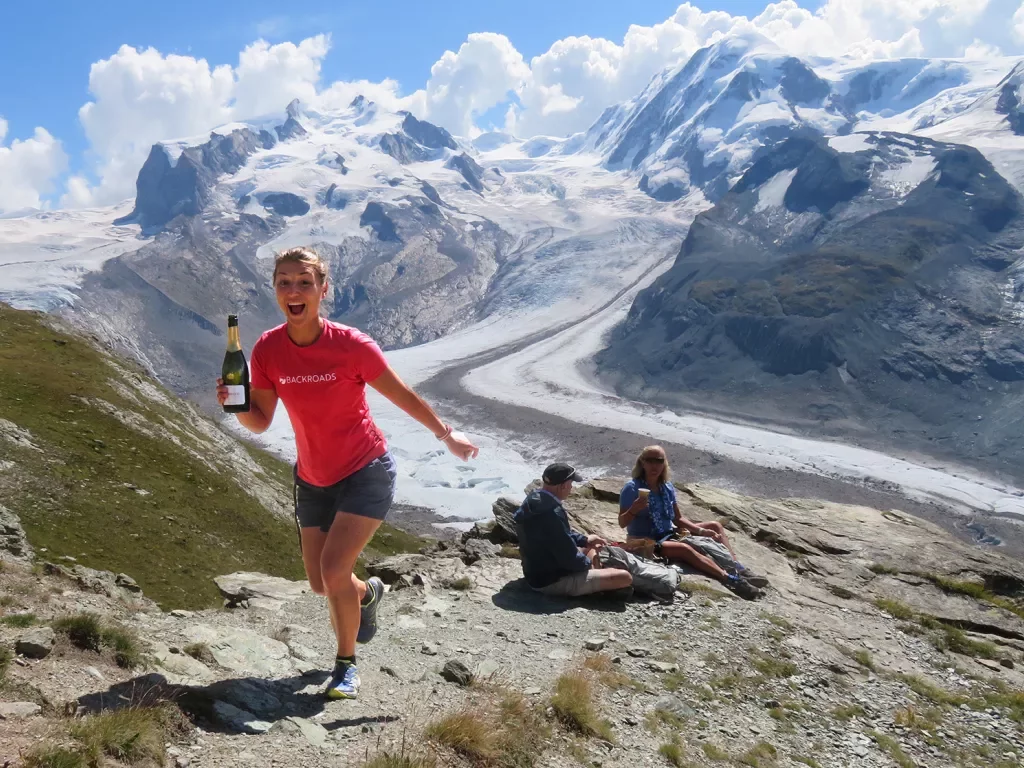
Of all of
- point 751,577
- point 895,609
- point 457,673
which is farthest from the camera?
point 895,609

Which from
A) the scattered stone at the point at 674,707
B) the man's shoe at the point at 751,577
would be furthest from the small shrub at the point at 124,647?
the man's shoe at the point at 751,577

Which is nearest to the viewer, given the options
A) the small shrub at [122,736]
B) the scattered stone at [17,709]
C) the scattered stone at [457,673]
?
the small shrub at [122,736]

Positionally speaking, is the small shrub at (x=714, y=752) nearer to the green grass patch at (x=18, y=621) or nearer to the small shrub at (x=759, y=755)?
the small shrub at (x=759, y=755)

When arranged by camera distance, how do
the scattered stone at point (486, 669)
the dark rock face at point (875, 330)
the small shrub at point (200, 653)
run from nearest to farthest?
the small shrub at point (200, 653) → the scattered stone at point (486, 669) → the dark rock face at point (875, 330)

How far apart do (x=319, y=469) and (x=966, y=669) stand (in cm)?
1142

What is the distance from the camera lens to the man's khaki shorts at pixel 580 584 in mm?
10789

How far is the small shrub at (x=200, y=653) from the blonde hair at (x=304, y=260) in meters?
3.74

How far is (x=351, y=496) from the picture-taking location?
587 cm

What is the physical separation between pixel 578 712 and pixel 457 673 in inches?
51.6

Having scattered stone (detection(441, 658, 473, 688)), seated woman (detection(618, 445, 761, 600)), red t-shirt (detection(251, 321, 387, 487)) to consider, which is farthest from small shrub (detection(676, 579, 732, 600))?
red t-shirt (detection(251, 321, 387, 487))

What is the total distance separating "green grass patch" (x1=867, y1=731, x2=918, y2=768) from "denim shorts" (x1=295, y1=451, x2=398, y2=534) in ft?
22.0

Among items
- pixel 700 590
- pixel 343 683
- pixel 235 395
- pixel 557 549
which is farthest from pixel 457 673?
pixel 700 590

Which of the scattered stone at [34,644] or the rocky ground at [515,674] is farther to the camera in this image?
the scattered stone at [34,644]

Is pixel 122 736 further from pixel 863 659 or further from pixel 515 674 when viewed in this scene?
pixel 863 659
